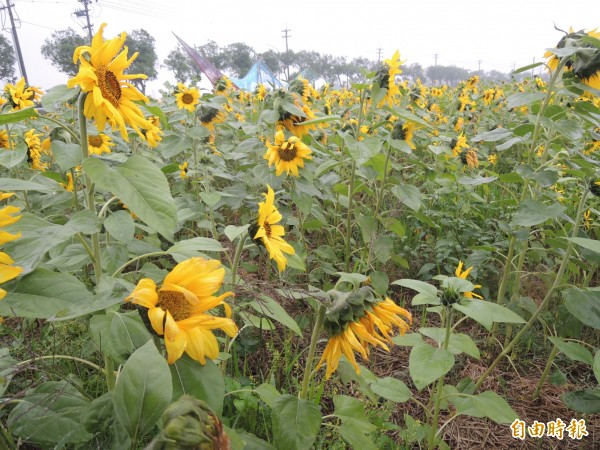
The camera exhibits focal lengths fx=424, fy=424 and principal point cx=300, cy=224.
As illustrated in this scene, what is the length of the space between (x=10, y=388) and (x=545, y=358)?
2079mm

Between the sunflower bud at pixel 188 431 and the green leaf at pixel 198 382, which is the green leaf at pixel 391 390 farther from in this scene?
the sunflower bud at pixel 188 431

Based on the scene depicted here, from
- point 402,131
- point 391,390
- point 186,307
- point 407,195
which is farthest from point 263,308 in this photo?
point 402,131

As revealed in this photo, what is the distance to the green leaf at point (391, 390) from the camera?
4.15 ft

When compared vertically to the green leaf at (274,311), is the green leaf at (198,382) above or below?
above

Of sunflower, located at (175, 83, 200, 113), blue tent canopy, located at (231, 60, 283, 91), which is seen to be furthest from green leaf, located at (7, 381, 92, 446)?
sunflower, located at (175, 83, 200, 113)

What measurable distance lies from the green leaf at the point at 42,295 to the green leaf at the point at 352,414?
700 millimetres

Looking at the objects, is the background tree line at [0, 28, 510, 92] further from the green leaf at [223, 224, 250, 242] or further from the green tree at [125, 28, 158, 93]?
the green leaf at [223, 224, 250, 242]

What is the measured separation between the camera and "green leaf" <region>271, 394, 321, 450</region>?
94 centimetres

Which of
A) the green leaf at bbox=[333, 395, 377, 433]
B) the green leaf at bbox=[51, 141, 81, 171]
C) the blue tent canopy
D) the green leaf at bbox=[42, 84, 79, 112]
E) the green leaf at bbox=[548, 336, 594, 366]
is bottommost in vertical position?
the green leaf at bbox=[548, 336, 594, 366]

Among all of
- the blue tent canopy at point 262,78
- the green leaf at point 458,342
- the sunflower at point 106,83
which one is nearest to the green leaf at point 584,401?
the green leaf at point 458,342

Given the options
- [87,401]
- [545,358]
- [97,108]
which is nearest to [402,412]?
[545,358]

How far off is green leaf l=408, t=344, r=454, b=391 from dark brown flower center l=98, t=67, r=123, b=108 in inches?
37.6

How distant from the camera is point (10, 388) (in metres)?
1.34

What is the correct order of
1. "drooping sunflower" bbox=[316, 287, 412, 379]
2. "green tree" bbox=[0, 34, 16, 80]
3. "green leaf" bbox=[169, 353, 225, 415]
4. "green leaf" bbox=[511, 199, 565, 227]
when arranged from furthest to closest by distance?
"green tree" bbox=[0, 34, 16, 80], "green leaf" bbox=[511, 199, 565, 227], "drooping sunflower" bbox=[316, 287, 412, 379], "green leaf" bbox=[169, 353, 225, 415]
